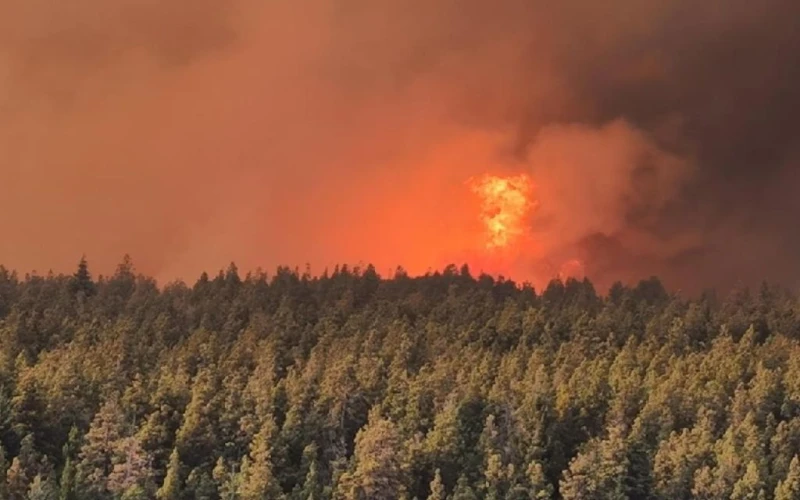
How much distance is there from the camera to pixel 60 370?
459 ft

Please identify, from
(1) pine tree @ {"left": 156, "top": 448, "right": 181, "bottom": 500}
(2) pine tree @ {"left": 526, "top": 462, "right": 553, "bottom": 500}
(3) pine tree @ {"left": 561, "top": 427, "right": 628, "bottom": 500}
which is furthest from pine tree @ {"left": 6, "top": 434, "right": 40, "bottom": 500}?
(3) pine tree @ {"left": 561, "top": 427, "right": 628, "bottom": 500}

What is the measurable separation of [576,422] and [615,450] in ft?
40.1

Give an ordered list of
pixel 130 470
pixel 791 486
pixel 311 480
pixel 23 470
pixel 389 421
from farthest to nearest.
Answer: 1. pixel 389 421
2. pixel 130 470
3. pixel 791 486
4. pixel 311 480
5. pixel 23 470

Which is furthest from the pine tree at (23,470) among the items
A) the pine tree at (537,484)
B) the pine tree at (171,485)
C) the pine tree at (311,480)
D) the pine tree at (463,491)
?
the pine tree at (537,484)

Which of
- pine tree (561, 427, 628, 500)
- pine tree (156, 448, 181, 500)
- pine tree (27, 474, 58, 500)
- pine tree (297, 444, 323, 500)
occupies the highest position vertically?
pine tree (561, 427, 628, 500)

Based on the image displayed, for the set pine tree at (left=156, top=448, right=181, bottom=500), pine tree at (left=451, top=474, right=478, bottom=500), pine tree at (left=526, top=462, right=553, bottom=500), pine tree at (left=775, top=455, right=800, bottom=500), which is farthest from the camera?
pine tree at (left=526, top=462, right=553, bottom=500)

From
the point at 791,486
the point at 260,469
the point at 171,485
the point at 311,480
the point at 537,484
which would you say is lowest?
the point at 171,485

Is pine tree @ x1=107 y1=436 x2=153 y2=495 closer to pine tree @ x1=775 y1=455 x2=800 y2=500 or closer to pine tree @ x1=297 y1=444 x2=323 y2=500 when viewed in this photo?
pine tree @ x1=297 y1=444 x2=323 y2=500

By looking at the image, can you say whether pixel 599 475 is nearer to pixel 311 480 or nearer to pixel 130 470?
pixel 311 480

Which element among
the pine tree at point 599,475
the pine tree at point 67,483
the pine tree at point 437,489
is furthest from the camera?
the pine tree at point 599,475

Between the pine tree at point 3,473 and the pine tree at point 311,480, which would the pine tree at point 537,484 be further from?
the pine tree at point 3,473

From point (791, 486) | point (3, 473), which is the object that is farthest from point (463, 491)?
point (3, 473)

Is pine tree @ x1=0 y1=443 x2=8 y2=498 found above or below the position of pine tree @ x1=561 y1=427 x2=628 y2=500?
below

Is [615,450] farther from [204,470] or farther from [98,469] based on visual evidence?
[98,469]
